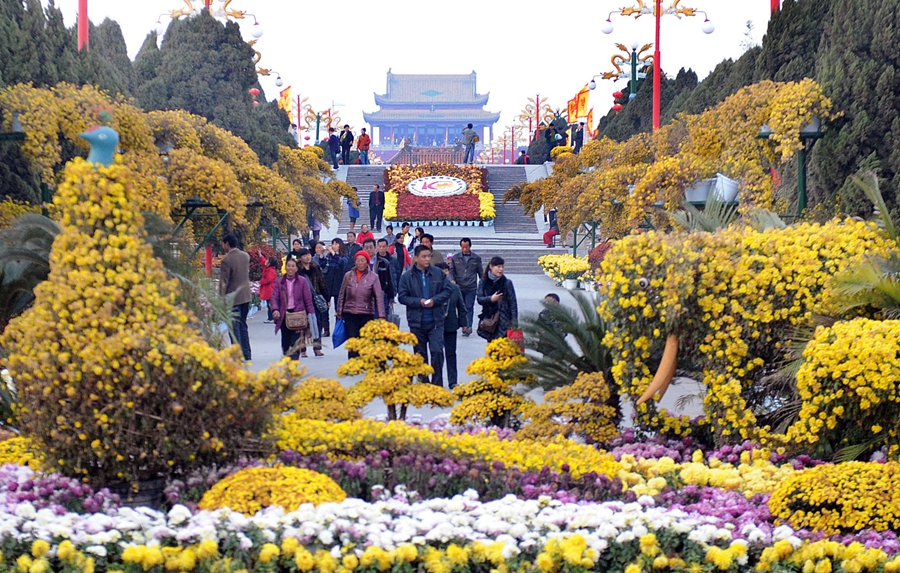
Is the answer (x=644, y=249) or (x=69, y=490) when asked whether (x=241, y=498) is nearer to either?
(x=69, y=490)

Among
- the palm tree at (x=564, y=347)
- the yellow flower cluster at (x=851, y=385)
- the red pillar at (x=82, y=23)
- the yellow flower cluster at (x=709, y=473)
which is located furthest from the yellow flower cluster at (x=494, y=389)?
the red pillar at (x=82, y=23)

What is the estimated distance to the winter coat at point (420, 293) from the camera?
10.8 metres

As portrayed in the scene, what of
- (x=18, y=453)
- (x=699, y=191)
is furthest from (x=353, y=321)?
(x=18, y=453)

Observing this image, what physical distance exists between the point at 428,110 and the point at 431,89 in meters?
2.14

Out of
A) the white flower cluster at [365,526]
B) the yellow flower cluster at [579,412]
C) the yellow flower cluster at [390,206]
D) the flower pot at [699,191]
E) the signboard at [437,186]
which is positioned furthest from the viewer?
the signboard at [437,186]

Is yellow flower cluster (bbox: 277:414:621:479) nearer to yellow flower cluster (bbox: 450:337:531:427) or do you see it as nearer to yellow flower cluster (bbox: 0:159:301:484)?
yellow flower cluster (bbox: 0:159:301:484)

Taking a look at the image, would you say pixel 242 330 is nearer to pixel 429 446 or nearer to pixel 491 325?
pixel 491 325

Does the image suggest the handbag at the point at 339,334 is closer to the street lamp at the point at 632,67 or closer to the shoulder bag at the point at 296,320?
the shoulder bag at the point at 296,320

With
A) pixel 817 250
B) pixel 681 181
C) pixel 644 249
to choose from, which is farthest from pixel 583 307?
pixel 681 181

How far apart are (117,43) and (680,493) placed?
18.4m

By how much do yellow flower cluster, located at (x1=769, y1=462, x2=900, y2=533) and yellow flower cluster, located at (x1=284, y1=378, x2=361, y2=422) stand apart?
120 inches

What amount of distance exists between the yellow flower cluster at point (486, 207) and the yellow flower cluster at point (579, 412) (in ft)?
98.8

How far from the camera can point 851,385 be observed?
6.12 meters

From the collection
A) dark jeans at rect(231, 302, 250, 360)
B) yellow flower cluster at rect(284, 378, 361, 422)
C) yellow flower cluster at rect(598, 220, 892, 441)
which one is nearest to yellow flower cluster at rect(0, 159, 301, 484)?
yellow flower cluster at rect(284, 378, 361, 422)
